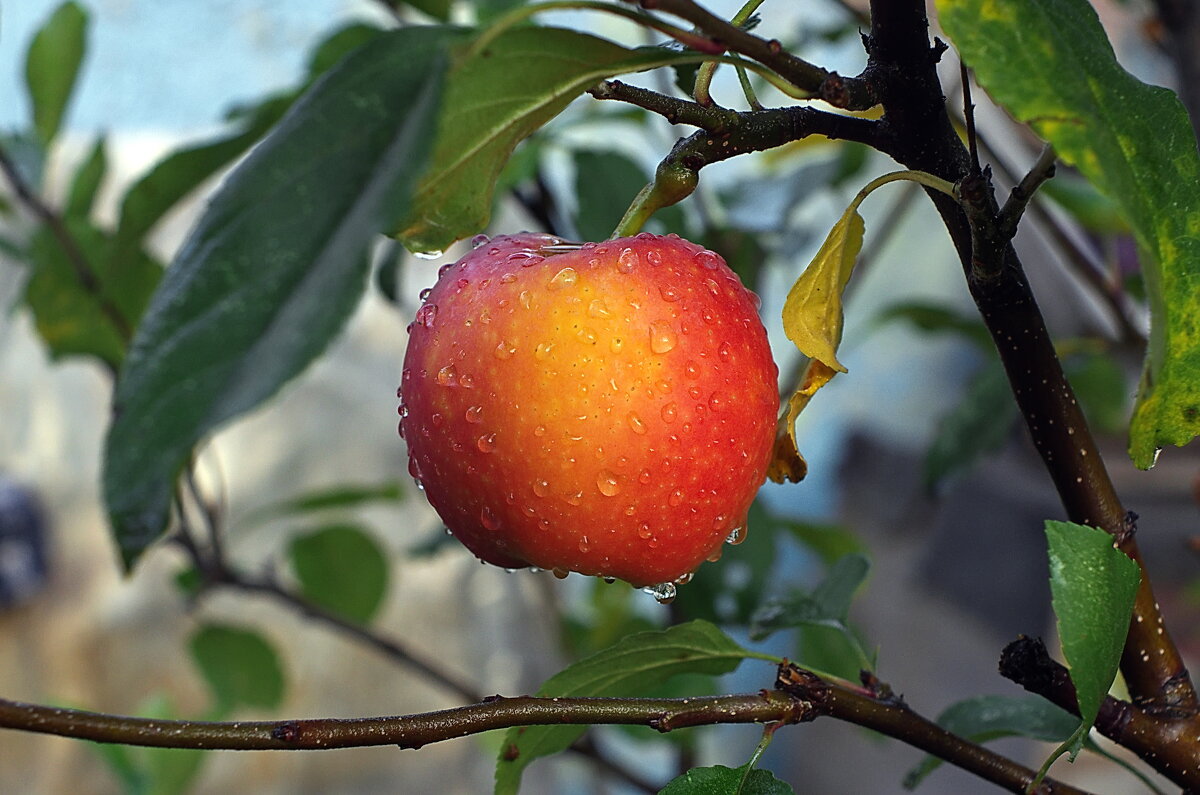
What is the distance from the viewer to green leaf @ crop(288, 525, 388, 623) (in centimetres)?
80

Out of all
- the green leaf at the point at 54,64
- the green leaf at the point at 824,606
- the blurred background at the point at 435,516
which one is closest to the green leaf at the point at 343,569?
the blurred background at the point at 435,516

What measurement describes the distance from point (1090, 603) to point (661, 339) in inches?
4.2

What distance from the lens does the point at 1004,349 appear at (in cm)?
23

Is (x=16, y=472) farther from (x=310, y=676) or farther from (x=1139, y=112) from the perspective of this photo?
(x=1139, y=112)

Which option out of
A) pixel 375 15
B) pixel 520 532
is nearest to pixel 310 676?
pixel 375 15

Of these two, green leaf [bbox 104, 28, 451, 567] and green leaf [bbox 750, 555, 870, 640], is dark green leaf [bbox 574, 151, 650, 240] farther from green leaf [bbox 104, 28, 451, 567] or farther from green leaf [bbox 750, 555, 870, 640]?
green leaf [bbox 104, 28, 451, 567]

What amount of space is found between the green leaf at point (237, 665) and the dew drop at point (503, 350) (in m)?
0.59

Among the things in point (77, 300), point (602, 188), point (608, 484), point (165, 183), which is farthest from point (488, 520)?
point (77, 300)

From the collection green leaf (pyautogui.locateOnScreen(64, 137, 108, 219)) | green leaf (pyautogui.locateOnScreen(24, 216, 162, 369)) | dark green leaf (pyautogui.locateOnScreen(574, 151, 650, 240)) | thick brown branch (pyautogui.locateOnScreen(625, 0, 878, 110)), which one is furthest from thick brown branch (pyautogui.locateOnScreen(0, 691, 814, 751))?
green leaf (pyautogui.locateOnScreen(64, 137, 108, 219))

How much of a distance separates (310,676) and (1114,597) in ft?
3.16

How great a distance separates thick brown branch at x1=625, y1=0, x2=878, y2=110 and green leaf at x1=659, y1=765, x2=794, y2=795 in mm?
145

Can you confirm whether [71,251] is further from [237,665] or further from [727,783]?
[727,783]

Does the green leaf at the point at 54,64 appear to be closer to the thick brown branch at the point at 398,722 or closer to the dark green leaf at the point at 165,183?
the dark green leaf at the point at 165,183

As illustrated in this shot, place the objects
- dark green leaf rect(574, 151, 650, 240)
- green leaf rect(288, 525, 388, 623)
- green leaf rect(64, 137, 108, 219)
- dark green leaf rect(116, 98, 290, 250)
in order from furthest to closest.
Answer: green leaf rect(288, 525, 388, 623) → green leaf rect(64, 137, 108, 219) → dark green leaf rect(574, 151, 650, 240) → dark green leaf rect(116, 98, 290, 250)
